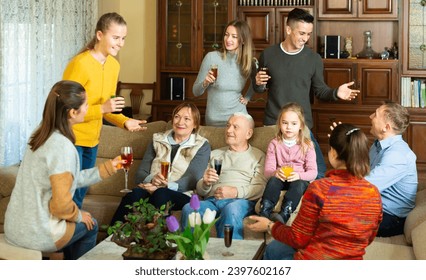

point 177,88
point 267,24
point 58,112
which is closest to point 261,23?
point 267,24

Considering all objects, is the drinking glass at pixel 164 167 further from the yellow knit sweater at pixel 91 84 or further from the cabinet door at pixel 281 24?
the cabinet door at pixel 281 24

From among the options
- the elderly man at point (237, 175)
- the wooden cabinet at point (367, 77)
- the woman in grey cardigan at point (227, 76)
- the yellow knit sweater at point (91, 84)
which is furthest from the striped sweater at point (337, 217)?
the wooden cabinet at point (367, 77)

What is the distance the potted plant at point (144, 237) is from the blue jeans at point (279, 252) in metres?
0.46

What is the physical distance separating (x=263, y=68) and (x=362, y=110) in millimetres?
2642

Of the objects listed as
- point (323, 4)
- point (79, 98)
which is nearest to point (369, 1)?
point (323, 4)

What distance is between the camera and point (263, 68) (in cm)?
468

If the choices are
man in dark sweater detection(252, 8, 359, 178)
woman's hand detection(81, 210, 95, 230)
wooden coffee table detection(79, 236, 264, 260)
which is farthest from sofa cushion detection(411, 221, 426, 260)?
woman's hand detection(81, 210, 95, 230)

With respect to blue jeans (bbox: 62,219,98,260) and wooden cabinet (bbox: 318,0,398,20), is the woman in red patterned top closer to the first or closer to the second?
blue jeans (bbox: 62,219,98,260)

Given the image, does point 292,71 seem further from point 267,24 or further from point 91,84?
point 267,24

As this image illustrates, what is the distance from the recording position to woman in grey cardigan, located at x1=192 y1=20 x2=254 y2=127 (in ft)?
15.5

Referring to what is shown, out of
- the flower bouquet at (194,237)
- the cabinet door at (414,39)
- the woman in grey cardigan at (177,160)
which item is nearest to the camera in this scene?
the flower bouquet at (194,237)

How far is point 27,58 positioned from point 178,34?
187cm

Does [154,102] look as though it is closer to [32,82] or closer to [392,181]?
[32,82]

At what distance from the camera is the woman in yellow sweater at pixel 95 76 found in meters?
4.01
